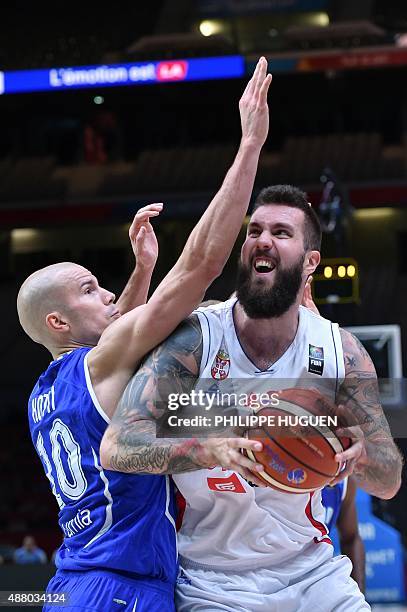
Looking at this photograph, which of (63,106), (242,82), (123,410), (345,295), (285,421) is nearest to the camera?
(285,421)

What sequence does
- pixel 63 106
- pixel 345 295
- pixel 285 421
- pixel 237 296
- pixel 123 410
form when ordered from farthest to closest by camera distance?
pixel 63 106 < pixel 345 295 < pixel 237 296 < pixel 123 410 < pixel 285 421

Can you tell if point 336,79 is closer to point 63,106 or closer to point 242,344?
point 63,106

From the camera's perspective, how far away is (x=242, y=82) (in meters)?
19.5

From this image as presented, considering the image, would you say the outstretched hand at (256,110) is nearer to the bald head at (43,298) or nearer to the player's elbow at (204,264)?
the player's elbow at (204,264)

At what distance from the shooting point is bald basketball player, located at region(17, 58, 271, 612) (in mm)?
2820

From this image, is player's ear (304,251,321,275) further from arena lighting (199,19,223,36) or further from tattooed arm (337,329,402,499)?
arena lighting (199,19,223,36)

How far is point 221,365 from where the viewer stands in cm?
300

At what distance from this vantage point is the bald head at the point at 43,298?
11.3ft

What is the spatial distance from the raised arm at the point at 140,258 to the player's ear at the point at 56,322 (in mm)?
326

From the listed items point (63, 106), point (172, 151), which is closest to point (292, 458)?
→ point (172, 151)

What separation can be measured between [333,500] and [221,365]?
→ 1.73m

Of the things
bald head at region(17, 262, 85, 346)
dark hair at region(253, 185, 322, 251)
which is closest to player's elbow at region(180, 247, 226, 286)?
dark hair at region(253, 185, 322, 251)

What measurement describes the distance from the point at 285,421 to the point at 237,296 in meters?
0.62

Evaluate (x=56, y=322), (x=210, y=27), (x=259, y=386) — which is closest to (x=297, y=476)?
(x=259, y=386)
